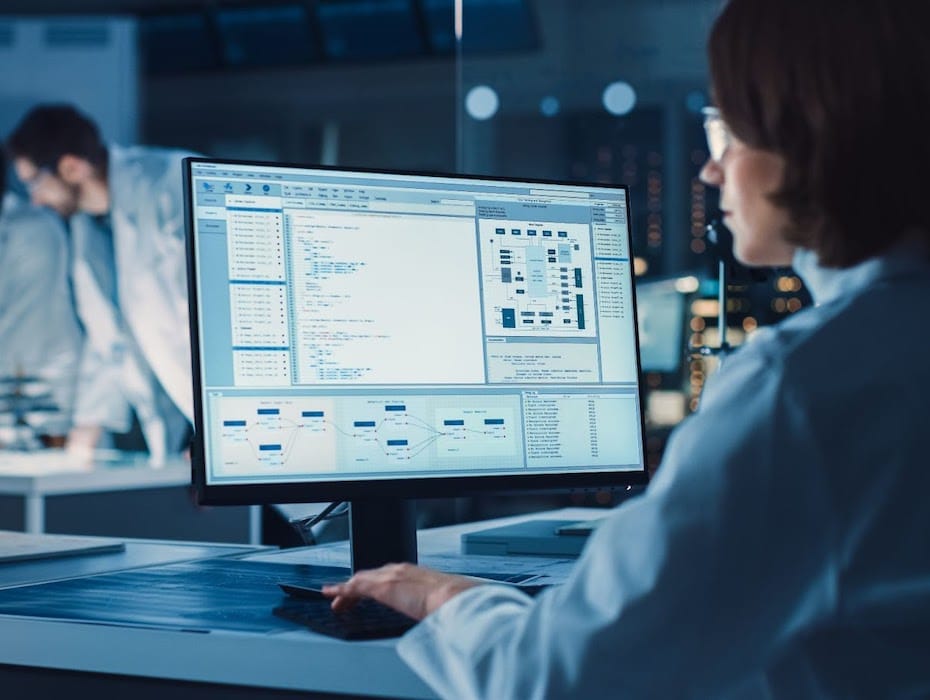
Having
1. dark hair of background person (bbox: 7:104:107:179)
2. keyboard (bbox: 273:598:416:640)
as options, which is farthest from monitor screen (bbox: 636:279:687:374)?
keyboard (bbox: 273:598:416:640)

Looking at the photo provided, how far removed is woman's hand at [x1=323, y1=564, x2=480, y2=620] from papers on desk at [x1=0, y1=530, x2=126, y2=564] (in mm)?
564

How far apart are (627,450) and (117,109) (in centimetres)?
439

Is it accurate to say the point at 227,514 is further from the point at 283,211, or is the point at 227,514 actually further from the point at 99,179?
the point at 283,211

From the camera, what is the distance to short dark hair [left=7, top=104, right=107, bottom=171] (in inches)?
137

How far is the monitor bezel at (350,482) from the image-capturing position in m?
1.21

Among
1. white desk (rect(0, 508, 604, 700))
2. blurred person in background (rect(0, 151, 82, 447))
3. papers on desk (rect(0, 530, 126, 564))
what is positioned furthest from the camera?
blurred person in background (rect(0, 151, 82, 447))

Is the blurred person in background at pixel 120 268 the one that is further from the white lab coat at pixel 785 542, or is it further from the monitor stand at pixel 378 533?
the white lab coat at pixel 785 542

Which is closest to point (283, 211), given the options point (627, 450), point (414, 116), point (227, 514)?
point (627, 450)

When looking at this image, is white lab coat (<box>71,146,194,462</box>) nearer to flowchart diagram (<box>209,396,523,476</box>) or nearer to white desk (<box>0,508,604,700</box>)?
flowchart diagram (<box>209,396,523,476</box>)

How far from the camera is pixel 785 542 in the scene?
0.77 meters

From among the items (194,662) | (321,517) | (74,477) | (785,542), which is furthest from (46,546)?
(74,477)

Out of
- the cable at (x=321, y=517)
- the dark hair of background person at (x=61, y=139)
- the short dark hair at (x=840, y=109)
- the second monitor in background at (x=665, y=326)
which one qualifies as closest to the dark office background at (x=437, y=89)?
the second monitor in background at (x=665, y=326)

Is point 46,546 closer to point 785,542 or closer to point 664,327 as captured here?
point 785,542

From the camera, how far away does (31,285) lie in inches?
154
